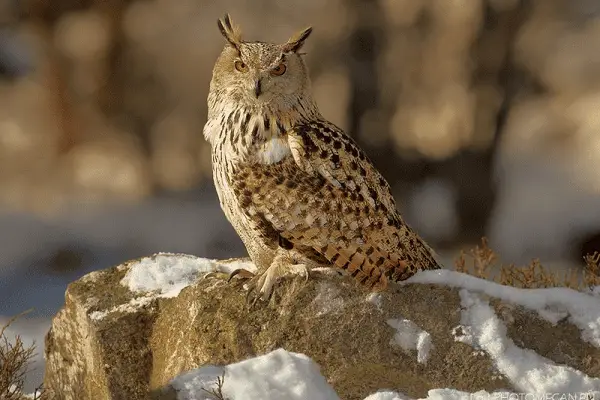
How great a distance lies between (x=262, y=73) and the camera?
12.6 ft

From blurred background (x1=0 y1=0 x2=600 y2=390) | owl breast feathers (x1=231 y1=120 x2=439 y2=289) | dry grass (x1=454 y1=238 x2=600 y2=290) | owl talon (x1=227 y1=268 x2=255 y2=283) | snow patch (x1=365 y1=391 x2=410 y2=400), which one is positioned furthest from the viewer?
blurred background (x1=0 y1=0 x2=600 y2=390)

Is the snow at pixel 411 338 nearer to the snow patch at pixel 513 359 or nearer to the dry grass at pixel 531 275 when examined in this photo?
the snow patch at pixel 513 359

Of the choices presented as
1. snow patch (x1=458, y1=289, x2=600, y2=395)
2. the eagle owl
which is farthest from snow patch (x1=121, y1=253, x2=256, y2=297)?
snow patch (x1=458, y1=289, x2=600, y2=395)

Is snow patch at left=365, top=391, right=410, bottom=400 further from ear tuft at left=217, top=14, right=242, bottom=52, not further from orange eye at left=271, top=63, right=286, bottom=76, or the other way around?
ear tuft at left=217, top=14, right=242, bottom=52

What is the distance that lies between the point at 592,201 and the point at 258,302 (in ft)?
22.4

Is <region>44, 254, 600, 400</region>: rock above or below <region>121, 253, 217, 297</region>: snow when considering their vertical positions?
below

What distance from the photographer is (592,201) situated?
32.8ft

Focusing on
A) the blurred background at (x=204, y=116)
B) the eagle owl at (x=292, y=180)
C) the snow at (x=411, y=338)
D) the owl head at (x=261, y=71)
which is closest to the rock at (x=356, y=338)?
the snow at (x=411, y=338)

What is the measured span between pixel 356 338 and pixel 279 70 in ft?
3.92

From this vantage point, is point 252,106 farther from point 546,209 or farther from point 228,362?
point 546,209

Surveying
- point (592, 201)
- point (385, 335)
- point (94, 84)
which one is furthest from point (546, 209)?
point (385, 335)

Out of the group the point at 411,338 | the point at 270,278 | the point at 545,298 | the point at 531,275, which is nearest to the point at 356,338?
the point at 411,338

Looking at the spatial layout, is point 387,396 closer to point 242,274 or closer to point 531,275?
point 242,274

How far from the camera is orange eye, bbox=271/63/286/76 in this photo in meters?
3.86
